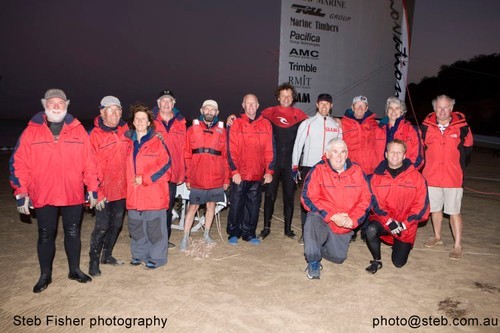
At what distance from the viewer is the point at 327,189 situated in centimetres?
438

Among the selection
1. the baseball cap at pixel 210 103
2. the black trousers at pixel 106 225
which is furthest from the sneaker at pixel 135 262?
the baseball cap at pixel 210 103

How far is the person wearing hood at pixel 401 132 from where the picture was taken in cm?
492

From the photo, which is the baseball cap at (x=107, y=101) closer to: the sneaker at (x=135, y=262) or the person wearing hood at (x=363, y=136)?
the sneaker at (x=135, y=262)

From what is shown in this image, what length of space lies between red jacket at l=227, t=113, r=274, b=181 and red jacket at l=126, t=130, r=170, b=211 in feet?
4.02

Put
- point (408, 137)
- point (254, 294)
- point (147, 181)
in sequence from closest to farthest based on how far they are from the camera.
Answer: point (254, 294)
point (147, 181)
point (408, 137)

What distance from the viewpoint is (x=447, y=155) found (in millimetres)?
4926

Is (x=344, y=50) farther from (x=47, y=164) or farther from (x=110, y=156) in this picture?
(x=47, y=164)

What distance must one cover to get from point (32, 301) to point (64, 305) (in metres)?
0.35

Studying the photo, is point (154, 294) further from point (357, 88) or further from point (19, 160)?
point (357, 88)

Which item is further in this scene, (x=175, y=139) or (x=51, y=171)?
(x=175, y=139)

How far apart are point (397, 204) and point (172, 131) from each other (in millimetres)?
3001

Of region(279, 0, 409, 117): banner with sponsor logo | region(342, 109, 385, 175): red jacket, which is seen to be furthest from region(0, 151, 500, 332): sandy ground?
region(279, 0, 409, 117): banner with sponsor logo

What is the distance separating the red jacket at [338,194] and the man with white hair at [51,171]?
2.45m

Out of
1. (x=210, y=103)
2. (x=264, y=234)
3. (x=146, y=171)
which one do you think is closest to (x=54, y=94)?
(x=146, y=171)
